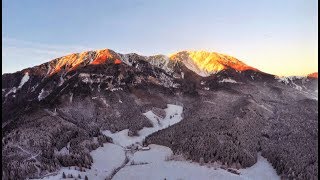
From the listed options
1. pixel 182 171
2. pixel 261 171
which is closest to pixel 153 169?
pixel 182 171

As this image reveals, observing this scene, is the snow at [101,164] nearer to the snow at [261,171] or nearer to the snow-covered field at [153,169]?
the snow-covered field at [153,169]

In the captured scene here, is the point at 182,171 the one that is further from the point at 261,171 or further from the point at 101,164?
the point at 101,164

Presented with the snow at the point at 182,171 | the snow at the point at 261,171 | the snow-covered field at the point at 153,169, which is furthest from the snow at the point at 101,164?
the snow at the point at 261,171

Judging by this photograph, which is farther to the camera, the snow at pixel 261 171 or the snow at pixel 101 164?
the snow at pixel 261 171

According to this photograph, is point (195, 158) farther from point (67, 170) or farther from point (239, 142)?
point (67, 170)

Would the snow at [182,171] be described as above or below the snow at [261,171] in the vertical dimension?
above

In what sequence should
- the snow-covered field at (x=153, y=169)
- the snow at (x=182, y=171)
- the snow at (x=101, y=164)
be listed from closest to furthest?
1. the snow at (x=101, y=164)
2. the snow-covered field at (x=153, y=169)
3. the snow at (x=182, y=171)

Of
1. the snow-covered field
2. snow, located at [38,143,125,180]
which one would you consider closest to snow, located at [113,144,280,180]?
the snow-covered field

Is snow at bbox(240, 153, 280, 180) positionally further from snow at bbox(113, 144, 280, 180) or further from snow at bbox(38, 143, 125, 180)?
snow at bbox(38, 143, 125, 180)
